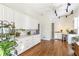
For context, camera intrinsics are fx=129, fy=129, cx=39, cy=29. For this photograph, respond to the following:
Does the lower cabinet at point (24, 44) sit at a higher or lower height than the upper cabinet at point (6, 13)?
lower

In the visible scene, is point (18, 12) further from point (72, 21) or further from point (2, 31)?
point (72, 21)

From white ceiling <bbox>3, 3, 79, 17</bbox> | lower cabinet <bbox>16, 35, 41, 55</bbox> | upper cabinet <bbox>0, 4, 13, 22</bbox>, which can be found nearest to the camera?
white ceiling <bbox>3, 3, 79, 17</bbox>

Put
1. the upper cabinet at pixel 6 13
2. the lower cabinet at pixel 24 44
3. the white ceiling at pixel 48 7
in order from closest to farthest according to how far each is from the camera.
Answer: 1. the white ceiling at pixel 48 7
2. the lower cabinet at pixel 24 44
3. the upper cabinet at pixel 6 13

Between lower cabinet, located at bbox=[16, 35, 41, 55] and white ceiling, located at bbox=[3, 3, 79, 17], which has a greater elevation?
white ceiling, located at bbox=[3, 3, 79, 17]

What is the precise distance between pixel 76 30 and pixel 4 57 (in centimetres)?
265

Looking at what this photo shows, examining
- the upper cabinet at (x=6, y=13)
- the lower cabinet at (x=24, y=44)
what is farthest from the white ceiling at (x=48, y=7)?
the lower cabinet at (x=24, y=44)

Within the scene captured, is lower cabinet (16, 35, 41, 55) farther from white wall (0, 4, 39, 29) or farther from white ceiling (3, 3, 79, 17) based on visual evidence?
white ceiling (3, 3, 79, 17)

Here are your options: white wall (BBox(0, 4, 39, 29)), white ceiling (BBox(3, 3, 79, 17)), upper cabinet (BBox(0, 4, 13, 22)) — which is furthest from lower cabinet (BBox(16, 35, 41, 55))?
white ceiling (BBox(3, 3, 79, 17))

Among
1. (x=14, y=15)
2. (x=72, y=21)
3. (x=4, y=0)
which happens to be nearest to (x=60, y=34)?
(x=72, y=21)

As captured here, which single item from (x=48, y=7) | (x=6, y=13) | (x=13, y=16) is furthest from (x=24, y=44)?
(x=48, y=7)

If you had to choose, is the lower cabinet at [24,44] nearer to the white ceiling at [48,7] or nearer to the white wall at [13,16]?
the white wall at [13,16]

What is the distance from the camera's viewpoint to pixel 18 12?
186 inches

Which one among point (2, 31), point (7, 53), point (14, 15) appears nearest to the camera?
point (7, 53)

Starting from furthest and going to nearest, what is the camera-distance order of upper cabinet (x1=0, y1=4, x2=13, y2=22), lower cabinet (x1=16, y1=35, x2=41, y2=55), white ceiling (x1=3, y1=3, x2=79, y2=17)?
upper cabinet (x1=0, y1=4, x2=13, y2=22) → lower cabinet (x1=16, y1=35, x2=41, y2=55) → white ceiling (x1=3, y1=3, x2=79, y2=17)
